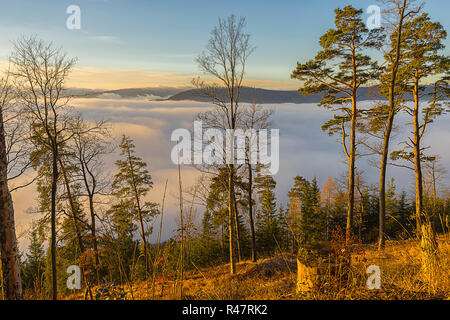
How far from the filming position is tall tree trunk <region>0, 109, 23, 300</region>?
5.58m

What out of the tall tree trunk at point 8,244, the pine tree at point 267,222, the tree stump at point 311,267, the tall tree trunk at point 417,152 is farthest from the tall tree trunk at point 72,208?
the tall tree trunk at point 417,152

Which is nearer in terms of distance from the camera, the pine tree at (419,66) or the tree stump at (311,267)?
the tree stump at (311,267)

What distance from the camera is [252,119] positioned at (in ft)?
53.4

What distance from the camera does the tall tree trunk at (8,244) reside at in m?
5.58

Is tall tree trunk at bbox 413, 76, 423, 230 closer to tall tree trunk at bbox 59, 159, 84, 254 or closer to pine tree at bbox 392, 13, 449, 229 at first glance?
pine tree at bbox 392, 13, 449, 229

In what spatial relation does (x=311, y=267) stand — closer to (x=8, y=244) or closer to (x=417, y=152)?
(x=8, y=244)

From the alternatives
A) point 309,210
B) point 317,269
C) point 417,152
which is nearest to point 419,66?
point 417,152

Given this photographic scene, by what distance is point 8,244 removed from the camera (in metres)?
5.72

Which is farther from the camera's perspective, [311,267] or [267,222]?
[267,222]

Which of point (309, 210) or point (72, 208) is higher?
point (72, 208)

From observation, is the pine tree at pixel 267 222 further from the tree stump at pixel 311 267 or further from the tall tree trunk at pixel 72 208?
the tree stump at pixel 311 267

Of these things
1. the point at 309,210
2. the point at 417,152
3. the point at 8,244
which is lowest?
the point at 309,210
